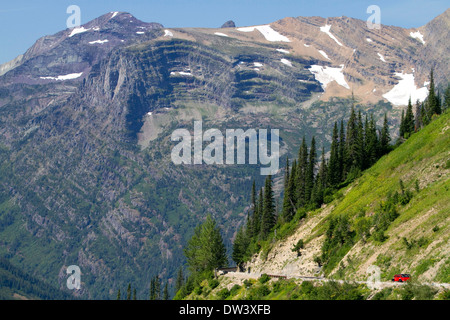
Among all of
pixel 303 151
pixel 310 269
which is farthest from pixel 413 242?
pixel 303 151

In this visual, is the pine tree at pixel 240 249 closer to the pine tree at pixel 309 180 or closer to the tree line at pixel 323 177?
the tree line at pixel 323 177

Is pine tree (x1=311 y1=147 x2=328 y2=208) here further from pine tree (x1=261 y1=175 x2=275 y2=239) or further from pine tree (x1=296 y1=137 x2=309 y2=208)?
pine tree (x1=261 y1=175 x2=275 y2=239)

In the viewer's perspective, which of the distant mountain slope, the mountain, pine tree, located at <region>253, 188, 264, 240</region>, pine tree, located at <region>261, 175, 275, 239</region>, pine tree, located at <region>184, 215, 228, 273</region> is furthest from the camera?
pine tree, located at <region>253, 188, 264, 240</region>

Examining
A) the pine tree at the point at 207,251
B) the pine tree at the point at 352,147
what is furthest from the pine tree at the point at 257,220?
the pine tree at the point at 352,147

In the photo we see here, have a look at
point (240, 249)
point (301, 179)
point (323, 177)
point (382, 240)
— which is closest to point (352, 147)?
point (323, 177)

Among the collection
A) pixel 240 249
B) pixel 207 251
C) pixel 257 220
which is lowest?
pixel 240 249

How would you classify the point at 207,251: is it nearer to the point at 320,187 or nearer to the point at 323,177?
the point at 320,187

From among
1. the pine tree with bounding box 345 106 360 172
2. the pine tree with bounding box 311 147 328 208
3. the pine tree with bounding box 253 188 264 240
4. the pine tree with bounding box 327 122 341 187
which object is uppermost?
the pine tree with bounding box 345 106 360 172

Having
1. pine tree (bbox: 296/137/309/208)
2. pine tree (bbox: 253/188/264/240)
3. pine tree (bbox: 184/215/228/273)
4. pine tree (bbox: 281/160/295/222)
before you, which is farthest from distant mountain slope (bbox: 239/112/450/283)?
pine tree (bbox: 253/188/264/240)

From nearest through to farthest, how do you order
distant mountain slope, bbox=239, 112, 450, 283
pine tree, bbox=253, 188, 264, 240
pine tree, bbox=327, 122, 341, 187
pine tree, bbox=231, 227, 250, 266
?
1. distant mountain slope, bbox=239, 112, 450, 283
2. pine tree, bbox=231, 227, 250, 266
3. pine tree, bbox=327, 122, 341, 187
4. pine tree, bbox=253, 188, 264, 240

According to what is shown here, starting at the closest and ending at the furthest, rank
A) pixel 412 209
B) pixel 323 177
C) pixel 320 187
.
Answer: pixel 412 209, pixel 320 187, pixel 323 177

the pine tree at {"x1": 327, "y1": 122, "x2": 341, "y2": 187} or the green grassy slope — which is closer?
the green grassy slope
